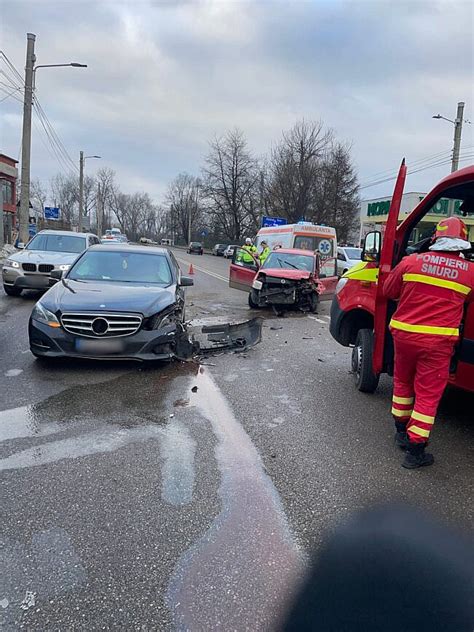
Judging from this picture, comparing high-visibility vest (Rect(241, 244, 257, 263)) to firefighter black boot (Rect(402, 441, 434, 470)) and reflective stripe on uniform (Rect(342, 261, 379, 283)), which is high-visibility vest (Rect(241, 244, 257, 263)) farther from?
firefighter black boot (Rect(402, 441, 434, 470))

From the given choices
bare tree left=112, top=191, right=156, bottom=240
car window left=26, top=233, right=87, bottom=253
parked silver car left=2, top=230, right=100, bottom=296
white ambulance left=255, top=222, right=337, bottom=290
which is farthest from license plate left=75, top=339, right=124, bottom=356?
bare tree left=112, top=191, right=156, bottom=240

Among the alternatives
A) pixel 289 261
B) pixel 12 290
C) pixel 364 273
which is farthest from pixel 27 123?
pixel 364 273

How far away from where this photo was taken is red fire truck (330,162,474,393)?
4.13 m

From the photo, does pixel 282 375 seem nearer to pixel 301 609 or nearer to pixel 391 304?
pixel 391 304

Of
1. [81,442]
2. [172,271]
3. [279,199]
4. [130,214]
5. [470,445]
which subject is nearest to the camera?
[81,442]

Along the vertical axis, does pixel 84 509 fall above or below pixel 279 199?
below

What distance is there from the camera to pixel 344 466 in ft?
12.5

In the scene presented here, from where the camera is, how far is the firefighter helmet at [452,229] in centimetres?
382

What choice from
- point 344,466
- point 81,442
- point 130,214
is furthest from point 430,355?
point 130,214

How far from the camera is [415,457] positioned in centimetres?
384

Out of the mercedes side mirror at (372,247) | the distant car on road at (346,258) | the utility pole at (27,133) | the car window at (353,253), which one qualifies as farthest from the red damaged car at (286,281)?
the utility pole at (27,133)

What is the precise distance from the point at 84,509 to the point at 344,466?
6.35ft

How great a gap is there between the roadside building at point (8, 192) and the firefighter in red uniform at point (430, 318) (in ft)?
137

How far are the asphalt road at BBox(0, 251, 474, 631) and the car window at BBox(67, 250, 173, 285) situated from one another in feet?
4.83
